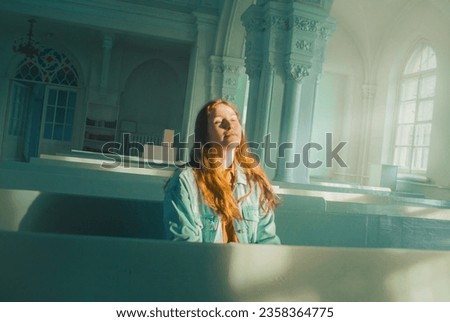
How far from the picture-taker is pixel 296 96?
6.69 meters

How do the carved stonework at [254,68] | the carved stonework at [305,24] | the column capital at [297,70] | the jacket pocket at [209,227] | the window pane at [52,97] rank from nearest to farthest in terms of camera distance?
the jacket pocket at [209,227] → the carved stonework at [305,24] → the column capital at [297,70] → the carved stonework at [254,68] → the window pane at [52,97]

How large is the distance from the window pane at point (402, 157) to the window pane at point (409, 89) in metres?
1.49

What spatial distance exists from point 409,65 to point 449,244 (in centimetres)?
1074

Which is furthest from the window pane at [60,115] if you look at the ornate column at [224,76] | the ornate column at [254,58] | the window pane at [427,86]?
the window pane at [427,86]

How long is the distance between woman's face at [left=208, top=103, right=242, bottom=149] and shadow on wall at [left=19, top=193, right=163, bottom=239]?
2.13 ft

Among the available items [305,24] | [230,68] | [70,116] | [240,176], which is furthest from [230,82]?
[240,176]

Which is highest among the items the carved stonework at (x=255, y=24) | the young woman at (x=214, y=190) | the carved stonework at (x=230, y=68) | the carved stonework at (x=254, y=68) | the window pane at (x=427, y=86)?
the window pane at (x=427, y=86)

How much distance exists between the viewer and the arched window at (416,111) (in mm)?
11562

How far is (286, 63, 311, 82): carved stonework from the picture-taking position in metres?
6.52

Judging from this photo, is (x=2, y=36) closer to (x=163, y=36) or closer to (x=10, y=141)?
(x=10, y=141)

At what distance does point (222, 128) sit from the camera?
6.42 feet

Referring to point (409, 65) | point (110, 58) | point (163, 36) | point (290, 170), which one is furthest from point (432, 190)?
point (110, 58)

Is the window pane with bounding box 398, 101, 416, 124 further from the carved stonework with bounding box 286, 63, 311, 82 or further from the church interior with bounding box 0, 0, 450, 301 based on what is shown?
the carved stonework with bounding box 286, 63, 311, 82

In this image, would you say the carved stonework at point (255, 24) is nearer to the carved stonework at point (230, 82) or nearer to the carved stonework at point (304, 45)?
the carved stonework at point (304, 45)
